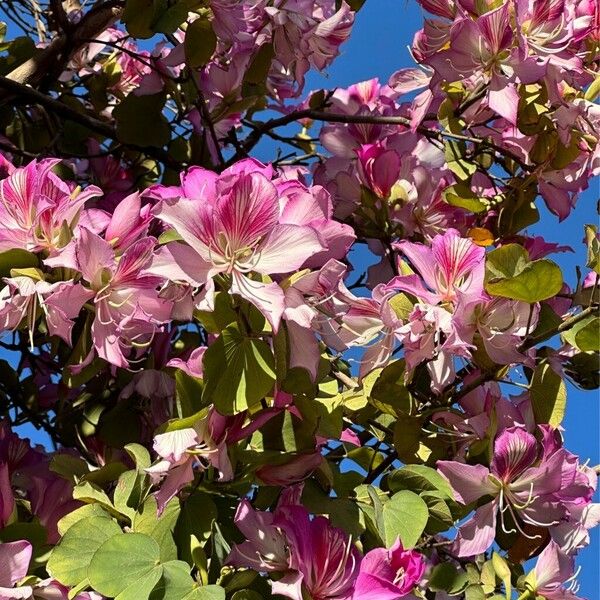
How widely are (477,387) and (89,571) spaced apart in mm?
520

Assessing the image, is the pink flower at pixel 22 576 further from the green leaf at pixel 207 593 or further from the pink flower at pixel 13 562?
the green leaf at pixel 207 593

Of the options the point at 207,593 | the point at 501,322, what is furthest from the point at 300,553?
the point at 501,322

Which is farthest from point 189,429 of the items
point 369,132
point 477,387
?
point 369,132

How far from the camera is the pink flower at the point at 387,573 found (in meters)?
0.90

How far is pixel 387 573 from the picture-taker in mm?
916

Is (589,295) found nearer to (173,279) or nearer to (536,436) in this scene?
(536,436)

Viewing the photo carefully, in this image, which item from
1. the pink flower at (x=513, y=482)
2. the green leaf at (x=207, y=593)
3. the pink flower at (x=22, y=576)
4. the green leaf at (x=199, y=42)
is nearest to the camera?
the green leaf at (x=207, y=593)

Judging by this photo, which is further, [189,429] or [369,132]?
[369,132]

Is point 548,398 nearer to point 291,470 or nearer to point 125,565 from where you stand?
point 291,470

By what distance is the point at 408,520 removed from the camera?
99 centimetres

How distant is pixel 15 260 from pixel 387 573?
1.61 feet

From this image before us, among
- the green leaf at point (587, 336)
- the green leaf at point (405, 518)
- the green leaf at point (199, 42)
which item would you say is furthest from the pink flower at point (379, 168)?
the green leaf at point (405, 518)

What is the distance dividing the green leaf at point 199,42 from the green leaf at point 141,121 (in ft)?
0.65

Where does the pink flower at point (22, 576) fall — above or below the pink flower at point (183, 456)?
below
